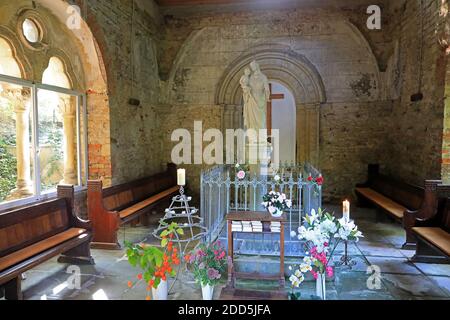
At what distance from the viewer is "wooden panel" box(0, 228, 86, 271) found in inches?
125

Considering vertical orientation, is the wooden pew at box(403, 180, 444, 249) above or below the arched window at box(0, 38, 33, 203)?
below

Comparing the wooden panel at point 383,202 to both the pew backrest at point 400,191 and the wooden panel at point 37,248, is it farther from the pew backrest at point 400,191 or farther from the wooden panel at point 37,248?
the wooden panel at point 37,248

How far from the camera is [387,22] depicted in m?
7.56

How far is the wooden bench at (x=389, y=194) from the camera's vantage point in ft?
17.5

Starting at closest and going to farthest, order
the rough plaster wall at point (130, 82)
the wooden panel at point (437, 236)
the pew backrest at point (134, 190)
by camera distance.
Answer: the wooden panel at point (437, 236), the pew backrest at point (134, 190), the rough plaster wall at point (130, 82)

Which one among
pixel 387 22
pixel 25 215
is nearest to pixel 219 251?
pixel 25 215

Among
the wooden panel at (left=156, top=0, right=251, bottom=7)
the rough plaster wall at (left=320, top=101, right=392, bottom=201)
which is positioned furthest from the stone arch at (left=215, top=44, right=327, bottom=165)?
the wooden panel at (left=156, top=0, right=251, bottom=7)

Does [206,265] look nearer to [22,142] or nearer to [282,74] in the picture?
[22,142]

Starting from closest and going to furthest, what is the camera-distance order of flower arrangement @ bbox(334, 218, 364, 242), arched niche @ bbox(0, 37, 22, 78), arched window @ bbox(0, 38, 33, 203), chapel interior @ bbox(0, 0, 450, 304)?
flower arrangement @ bbox(334, 218, 364, 242)
chapel interior @ bbox(0, 0, 450, 304)
arched niche @ bbox(0, 37, 22, 78)
arched window @ bbox(0, 38, 33, 203)

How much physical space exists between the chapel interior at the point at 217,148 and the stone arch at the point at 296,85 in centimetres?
3

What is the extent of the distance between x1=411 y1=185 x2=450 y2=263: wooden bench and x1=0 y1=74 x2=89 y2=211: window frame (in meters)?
5.25

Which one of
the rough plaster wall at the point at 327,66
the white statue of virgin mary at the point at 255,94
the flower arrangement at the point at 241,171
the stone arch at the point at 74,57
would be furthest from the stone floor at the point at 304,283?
the rough plaster wall at the point at 327,66

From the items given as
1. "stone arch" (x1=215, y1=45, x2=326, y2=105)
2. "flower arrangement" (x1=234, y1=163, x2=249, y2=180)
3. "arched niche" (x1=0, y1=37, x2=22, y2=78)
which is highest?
"stone arch" (x1=215, y1=45, x2=326, y2=105)

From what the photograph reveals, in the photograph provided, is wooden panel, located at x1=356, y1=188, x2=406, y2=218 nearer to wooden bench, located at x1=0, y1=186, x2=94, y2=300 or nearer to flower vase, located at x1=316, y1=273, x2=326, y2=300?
flower vase, located at x1=316, y1=273, x2=326, y2=300
